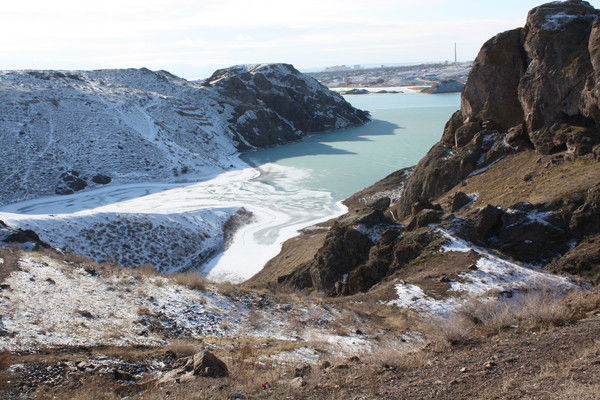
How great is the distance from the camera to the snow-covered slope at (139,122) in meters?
50.9

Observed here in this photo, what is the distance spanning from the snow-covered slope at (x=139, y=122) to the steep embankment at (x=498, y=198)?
30118 mm

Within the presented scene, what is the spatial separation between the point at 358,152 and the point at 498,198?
4190cm

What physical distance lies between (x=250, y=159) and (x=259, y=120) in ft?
51.9

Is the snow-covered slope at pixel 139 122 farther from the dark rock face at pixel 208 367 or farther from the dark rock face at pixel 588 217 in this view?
the dark rock face at pixel 208 367

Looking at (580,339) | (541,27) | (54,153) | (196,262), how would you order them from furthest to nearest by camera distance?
(54,153), (196,262), (541,27), (580,339)

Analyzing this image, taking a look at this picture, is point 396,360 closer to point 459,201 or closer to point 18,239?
point 459,201

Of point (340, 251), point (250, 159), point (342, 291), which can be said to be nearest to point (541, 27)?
point (340, 251)

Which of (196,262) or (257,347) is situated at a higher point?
(257,347)

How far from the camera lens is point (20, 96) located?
61812mm

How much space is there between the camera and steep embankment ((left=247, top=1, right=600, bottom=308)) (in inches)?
595

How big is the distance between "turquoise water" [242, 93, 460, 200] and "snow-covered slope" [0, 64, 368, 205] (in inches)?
210

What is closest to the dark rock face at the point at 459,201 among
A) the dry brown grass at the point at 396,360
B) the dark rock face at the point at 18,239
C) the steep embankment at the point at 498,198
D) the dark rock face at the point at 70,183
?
the steep embankment at the point at 498,198

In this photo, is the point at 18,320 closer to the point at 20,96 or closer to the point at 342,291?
the point at 342,291

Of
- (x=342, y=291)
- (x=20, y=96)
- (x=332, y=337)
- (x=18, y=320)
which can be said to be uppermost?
(x=20, y=96)
